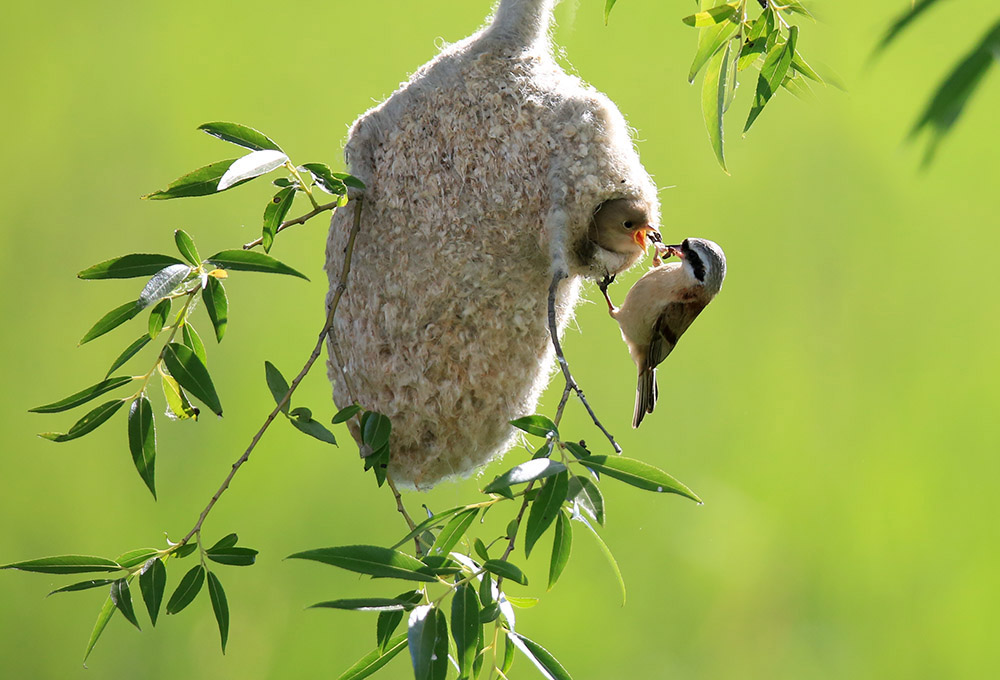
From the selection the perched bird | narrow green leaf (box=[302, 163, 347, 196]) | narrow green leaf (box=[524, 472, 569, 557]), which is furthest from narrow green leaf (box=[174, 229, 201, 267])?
the perched bird

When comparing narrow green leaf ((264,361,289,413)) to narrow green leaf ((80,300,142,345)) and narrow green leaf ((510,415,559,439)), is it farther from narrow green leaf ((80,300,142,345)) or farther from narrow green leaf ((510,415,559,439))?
narrow green leaf ((510,415,559,439))

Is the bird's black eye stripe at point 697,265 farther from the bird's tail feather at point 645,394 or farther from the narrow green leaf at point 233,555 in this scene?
the narrow green leaf at point 233,555

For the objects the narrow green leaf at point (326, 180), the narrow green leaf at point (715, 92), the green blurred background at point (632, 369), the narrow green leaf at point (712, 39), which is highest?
the narrow green leaf at point (712, 39)

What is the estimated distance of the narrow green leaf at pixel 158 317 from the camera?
873 millimetres

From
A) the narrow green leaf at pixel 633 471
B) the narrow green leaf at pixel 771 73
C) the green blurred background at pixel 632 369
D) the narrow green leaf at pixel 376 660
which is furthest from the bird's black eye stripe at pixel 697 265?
the green blurred background at pixel 632 369

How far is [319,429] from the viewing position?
0.90 meters

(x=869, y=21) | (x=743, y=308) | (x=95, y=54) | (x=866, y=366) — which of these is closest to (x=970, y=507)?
(x=866, y=366)

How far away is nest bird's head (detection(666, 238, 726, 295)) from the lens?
38.1 inches

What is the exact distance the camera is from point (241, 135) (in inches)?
33.1

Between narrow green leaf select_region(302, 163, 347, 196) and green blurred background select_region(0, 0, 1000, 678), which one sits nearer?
narrow green leaf select_region(302, 163, 347, 196)

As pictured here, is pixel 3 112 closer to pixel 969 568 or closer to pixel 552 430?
pixel 552 430

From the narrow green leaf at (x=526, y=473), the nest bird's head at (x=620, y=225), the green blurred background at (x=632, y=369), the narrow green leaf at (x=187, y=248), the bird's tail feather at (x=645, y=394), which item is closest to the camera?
the narrow green leaf at (x=526, y=473)

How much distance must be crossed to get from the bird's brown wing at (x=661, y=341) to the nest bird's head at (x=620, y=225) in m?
0.11

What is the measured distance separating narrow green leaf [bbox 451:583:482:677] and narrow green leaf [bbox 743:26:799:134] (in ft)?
1.83
